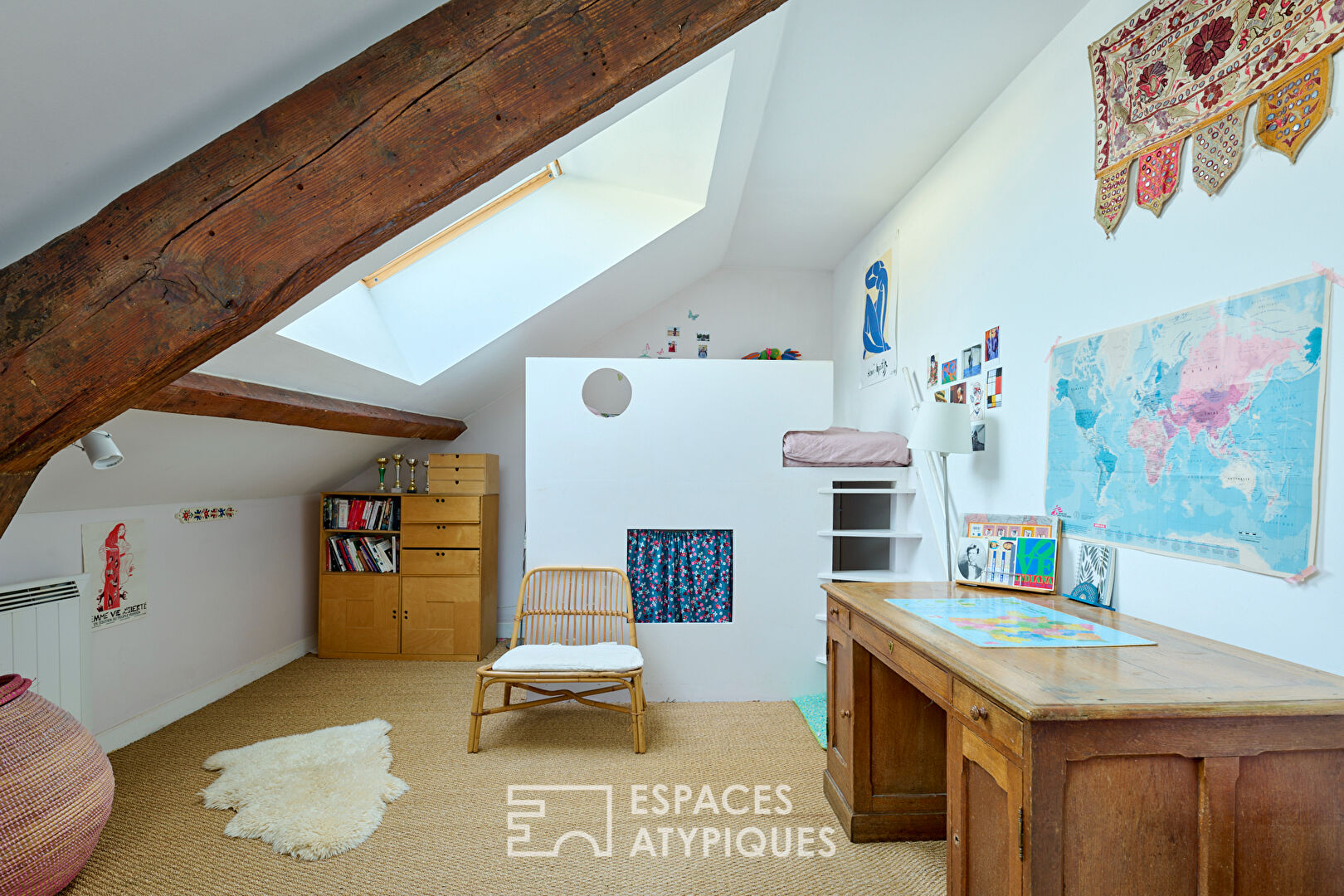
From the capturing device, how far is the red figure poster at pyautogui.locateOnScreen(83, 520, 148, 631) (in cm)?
300

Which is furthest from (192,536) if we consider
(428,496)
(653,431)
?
(653,431)

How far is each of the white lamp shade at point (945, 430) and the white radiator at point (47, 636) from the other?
11.2ft

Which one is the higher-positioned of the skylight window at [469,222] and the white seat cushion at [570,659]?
the skylight window at [469,222]

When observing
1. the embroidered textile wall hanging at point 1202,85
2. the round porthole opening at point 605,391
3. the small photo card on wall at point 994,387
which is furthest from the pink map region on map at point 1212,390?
the round porthole opening at point 605,391

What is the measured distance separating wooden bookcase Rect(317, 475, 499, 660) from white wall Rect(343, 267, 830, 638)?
0.66 meters

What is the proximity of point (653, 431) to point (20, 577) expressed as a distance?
8.66ft

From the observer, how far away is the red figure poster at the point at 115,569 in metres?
3.00

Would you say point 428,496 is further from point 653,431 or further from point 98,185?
point 98,185

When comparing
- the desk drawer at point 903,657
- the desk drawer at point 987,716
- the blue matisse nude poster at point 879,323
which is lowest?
the desk drawer at point 903,657

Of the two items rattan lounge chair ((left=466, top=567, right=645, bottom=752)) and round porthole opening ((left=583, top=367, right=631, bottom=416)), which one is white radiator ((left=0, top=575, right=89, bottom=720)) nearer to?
rattan lounge chair ((left=466, top=567, right=645, bottom=752))

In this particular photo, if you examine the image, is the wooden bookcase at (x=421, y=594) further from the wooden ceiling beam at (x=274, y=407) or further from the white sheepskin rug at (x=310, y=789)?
the white sheepskin rug at (x=310, y=789)

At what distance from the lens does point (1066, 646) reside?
171 cm

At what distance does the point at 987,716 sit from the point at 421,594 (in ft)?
12.4

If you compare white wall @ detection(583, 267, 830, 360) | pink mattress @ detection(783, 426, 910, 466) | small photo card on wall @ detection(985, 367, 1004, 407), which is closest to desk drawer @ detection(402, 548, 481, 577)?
white wall @ detection(583, 267, 830, 360)
